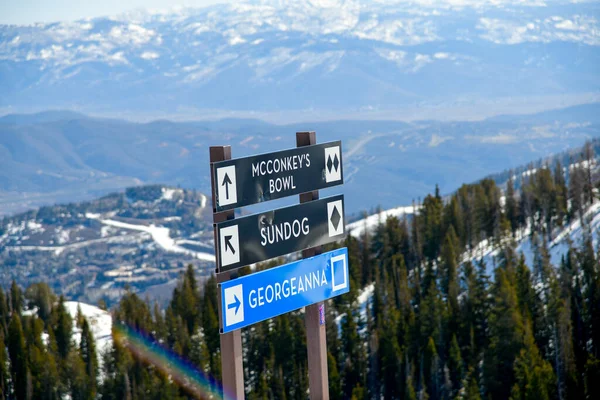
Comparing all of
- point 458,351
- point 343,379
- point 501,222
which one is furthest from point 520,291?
point 501,222

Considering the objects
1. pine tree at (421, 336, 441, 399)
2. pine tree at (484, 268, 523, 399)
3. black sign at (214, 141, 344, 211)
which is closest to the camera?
black sign at (214, 141, 344, 211)

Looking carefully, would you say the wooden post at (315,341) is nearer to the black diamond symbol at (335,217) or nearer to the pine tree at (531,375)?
the black diamond symbol at (335,217)

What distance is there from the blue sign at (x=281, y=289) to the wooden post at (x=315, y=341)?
0.52 m

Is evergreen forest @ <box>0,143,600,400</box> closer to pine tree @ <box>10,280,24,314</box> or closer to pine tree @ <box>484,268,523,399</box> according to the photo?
pine tree @ <box>484,268,523,399</box>

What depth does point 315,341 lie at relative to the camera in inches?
941

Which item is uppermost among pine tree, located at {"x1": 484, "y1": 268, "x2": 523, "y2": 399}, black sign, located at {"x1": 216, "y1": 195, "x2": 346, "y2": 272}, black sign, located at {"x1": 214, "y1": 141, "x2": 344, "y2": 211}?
black sign, located at {"x1": 214, "y1": 141, "x2": 344, "y2": 211}

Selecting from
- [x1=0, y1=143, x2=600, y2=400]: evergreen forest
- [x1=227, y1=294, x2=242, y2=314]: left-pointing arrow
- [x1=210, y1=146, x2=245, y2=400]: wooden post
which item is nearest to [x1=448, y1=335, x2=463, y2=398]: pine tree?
[x1=0, y1=143, x2=600, y2=400]: evergreen forest

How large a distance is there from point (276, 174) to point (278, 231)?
1339 millimetres

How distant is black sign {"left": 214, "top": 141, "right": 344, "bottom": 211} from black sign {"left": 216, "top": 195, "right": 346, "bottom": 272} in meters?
0.42

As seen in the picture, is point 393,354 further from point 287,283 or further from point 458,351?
point 287,283

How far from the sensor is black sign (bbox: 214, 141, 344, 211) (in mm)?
20797

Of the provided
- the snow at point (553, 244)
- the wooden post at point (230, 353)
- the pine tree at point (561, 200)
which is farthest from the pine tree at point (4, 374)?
the wooden post at point (230, 353)

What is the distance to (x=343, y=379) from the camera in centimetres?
12025

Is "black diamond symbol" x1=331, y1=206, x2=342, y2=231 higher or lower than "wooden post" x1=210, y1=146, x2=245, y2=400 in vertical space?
higher
